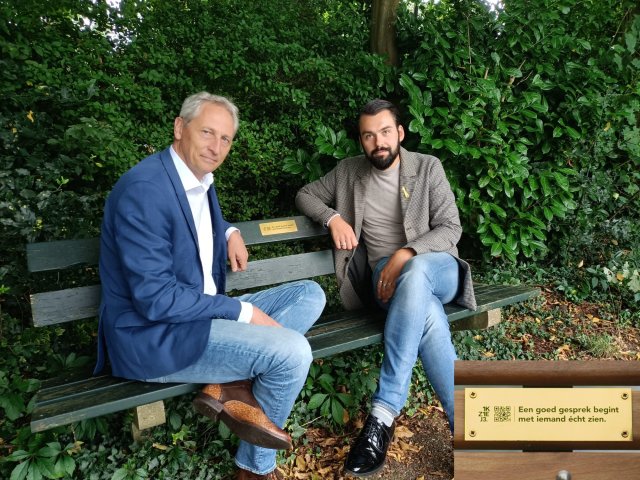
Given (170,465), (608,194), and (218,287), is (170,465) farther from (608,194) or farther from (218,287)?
(608,194)

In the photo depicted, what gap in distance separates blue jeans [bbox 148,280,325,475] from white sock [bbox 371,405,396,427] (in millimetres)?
526

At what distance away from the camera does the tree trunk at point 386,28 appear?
5160 mm

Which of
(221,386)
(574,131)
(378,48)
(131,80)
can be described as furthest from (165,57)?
(574,131)

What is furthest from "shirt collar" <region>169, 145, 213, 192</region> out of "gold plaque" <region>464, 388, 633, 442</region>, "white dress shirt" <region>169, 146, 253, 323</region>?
"gold plaque" <region>464, 388, 633, 442</region>

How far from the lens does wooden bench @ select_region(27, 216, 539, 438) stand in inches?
89.7

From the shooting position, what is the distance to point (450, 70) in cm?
453

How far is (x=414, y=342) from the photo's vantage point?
291cm

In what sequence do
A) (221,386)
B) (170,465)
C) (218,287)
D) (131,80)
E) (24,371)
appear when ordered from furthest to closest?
1. (131,80)
2. (24,371)
3. (218,287)
4. (170,465)
5. (221,386)

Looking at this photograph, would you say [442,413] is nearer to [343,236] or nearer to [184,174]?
[343,236]

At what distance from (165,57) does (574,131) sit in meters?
3.42

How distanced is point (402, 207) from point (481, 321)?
88 centimetres

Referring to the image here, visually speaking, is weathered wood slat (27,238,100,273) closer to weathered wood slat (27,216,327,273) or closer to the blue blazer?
weathered wood slat (27,216,327,273)

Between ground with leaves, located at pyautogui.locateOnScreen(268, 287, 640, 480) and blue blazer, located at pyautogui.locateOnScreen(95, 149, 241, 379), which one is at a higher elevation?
blue blazer, located at pyautogui.locateOnScreen(95, 149, 241, 379)

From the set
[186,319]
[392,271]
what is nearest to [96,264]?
[186,319]
